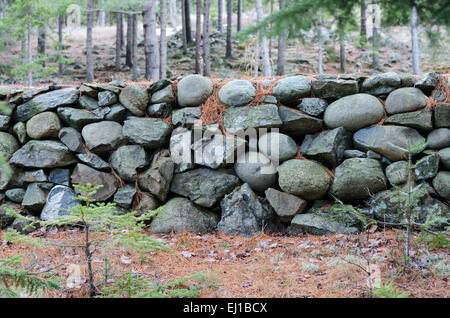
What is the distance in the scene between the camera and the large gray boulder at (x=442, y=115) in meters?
4.91

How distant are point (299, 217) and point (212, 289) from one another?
224cm

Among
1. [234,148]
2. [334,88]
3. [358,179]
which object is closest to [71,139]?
A: [234,148]

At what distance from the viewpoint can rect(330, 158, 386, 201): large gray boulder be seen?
4.89 m

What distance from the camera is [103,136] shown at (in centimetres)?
571

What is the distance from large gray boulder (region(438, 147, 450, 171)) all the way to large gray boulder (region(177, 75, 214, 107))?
3.54 meters

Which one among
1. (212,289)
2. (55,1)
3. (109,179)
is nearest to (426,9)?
(212,289)

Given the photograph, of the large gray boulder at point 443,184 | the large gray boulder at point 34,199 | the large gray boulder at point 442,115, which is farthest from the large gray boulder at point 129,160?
the large gray boulder at point 442,115

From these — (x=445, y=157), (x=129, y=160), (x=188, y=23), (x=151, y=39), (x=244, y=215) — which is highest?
(x=188, y=23)

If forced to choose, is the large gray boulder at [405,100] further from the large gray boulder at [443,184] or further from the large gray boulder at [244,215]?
the large gray boulder at [244,215]

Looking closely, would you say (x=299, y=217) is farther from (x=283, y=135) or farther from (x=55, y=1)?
(x=55, y=1)

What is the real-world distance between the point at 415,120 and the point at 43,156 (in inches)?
226

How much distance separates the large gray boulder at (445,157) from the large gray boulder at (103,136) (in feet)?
15.7

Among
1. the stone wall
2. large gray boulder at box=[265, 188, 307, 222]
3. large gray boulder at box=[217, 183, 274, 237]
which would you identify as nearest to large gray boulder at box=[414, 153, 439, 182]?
the stone wall

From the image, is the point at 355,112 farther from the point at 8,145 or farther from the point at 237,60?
the point at 237,60
